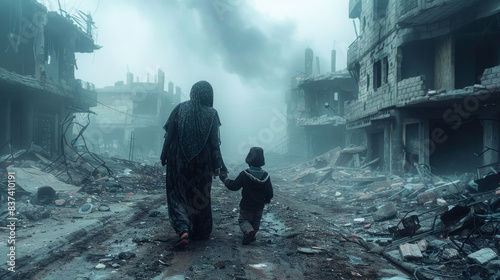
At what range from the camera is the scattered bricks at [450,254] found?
3918 mm

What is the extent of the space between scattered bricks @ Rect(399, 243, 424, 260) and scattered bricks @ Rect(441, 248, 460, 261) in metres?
0.25

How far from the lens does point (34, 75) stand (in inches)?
602

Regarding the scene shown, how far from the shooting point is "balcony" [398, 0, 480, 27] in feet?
34.3

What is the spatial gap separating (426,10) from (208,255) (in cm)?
1075

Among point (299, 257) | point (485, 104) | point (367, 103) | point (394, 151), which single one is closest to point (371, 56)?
point (367, 103)

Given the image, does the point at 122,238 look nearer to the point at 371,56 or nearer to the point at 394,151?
the point at 394,151

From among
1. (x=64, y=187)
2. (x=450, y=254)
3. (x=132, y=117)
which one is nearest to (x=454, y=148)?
(x=450, y=254)

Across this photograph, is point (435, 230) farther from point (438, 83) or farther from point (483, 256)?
point (438, 83)

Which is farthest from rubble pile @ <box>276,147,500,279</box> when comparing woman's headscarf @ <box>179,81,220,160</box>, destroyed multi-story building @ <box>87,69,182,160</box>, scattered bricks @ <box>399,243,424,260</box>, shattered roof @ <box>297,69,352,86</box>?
destroyed multi-story building @ <box>87,69,182,160</box>

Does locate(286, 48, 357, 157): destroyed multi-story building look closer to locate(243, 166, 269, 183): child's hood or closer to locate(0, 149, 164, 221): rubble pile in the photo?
locate(0, 149, 164, 221): rubble pile

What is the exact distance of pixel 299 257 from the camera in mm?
3881

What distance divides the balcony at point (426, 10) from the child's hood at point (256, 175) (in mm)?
9345

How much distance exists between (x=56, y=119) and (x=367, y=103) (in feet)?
A: 54.8

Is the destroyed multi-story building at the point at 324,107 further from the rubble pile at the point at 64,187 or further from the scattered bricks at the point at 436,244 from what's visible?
the scattered bricks at the point at 436,244
